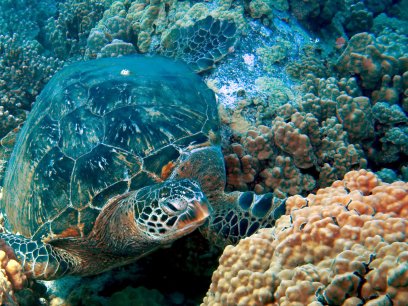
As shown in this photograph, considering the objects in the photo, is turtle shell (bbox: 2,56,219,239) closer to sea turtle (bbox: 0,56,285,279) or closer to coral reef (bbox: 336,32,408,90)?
sea turtle (bbox: 0,56,285,279)

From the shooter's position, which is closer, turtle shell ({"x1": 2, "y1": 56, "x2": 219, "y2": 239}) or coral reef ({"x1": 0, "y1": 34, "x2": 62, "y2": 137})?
turtle shell ({"x1": 2, "y1": 56, "x2": 219, "y2": 239})

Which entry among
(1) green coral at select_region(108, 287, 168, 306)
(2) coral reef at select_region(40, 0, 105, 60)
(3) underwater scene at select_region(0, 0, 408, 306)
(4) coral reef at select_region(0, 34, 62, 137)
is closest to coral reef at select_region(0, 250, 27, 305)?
(3) underwater scene at select_region(0, 0, 408, 306)

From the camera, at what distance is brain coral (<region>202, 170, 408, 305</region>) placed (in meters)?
1.42

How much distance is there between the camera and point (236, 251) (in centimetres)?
202

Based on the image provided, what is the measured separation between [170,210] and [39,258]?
1.26m

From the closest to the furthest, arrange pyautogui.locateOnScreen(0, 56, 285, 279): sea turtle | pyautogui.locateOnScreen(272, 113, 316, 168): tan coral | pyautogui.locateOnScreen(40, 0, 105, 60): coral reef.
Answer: pyautogui.locateOnScreen(0, 56, 285, 279): sea turtle, pyautogui.locateOnScreen(272, 113, 316, 168): tan coral, pyautogui.locateOnScreen(40, 0, 105, 60): coral reef

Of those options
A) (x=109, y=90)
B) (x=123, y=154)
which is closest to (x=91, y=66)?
(x=109, y=90)

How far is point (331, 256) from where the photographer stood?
172cm

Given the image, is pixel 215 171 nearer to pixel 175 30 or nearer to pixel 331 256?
pixel 331 256

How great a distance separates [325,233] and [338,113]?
233cm

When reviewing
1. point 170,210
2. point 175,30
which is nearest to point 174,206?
point 170,210

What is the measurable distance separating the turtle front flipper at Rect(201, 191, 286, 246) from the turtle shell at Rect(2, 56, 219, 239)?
2.06ft

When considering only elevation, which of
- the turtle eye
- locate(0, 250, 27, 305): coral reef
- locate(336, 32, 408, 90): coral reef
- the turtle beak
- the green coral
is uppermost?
the turtle eye

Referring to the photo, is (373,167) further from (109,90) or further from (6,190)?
(6,190)
